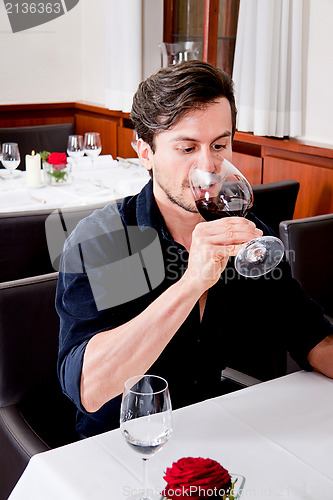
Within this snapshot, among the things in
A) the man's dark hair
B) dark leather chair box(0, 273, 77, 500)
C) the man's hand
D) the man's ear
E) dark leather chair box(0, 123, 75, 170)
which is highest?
the man's dark hair

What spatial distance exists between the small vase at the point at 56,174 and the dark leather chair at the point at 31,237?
95 cm

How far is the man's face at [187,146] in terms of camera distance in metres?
1.36

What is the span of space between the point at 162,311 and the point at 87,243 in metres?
0.28

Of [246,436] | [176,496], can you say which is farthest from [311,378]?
[176,496]

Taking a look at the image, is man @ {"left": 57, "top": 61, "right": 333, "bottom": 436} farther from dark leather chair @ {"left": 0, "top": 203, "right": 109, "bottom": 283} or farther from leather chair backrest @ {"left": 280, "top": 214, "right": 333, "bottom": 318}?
dark leather chair @ {"left": 0, "top": 203, "right": 109, "bottom": 283}

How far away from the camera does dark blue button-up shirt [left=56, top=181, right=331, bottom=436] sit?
4.43 feet

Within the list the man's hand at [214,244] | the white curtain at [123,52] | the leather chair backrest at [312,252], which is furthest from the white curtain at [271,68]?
the man's hand at [214,244]

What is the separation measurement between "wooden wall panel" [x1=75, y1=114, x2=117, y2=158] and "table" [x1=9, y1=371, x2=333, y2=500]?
3.85 metres

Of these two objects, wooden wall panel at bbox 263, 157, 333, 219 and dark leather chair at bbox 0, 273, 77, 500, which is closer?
dark leather chair at bbox 0, 273, 77, 500

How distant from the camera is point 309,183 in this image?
11.1 ft

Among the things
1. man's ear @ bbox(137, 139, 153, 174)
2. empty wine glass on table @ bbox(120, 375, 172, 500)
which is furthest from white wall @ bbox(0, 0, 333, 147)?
empty wine glass on table @ bbox(120, 375, 172, 500)

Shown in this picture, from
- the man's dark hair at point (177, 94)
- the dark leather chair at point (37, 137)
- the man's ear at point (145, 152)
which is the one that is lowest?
the dark leather chair at point (37, 137)

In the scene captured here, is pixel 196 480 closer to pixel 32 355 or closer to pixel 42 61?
pixel 32 355

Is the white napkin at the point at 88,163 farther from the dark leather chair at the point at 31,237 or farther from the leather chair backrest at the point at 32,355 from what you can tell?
the leather chair backrest at the point at 32,355
